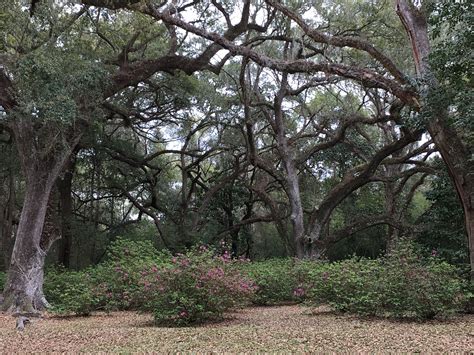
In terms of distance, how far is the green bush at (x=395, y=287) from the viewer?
687cm

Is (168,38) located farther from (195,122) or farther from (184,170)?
(184,170)

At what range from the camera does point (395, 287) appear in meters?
7.13

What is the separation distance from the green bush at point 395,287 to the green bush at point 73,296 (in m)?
4.20

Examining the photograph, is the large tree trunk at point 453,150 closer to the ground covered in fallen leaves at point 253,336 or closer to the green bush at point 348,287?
the green bush at point 348,287

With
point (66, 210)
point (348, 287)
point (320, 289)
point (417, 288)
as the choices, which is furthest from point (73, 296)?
point (66, 210)

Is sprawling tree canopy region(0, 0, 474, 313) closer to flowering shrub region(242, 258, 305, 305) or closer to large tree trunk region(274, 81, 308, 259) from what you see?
large tree trunk region(274, 81, 308, 259)

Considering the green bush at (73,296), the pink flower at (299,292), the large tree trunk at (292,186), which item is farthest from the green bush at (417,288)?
the large tree trunk at (292,186)

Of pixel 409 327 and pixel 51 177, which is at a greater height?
pixel 51 177

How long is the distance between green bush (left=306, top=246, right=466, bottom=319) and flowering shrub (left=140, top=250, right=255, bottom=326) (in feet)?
5.53

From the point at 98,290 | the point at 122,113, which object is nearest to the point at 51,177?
the point at 98,290

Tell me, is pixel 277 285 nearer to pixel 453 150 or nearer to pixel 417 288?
pixel 417 288

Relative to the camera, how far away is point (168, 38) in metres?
12.4

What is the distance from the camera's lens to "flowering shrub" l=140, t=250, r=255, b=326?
7.02 metres

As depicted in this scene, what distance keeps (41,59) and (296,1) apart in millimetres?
6770
